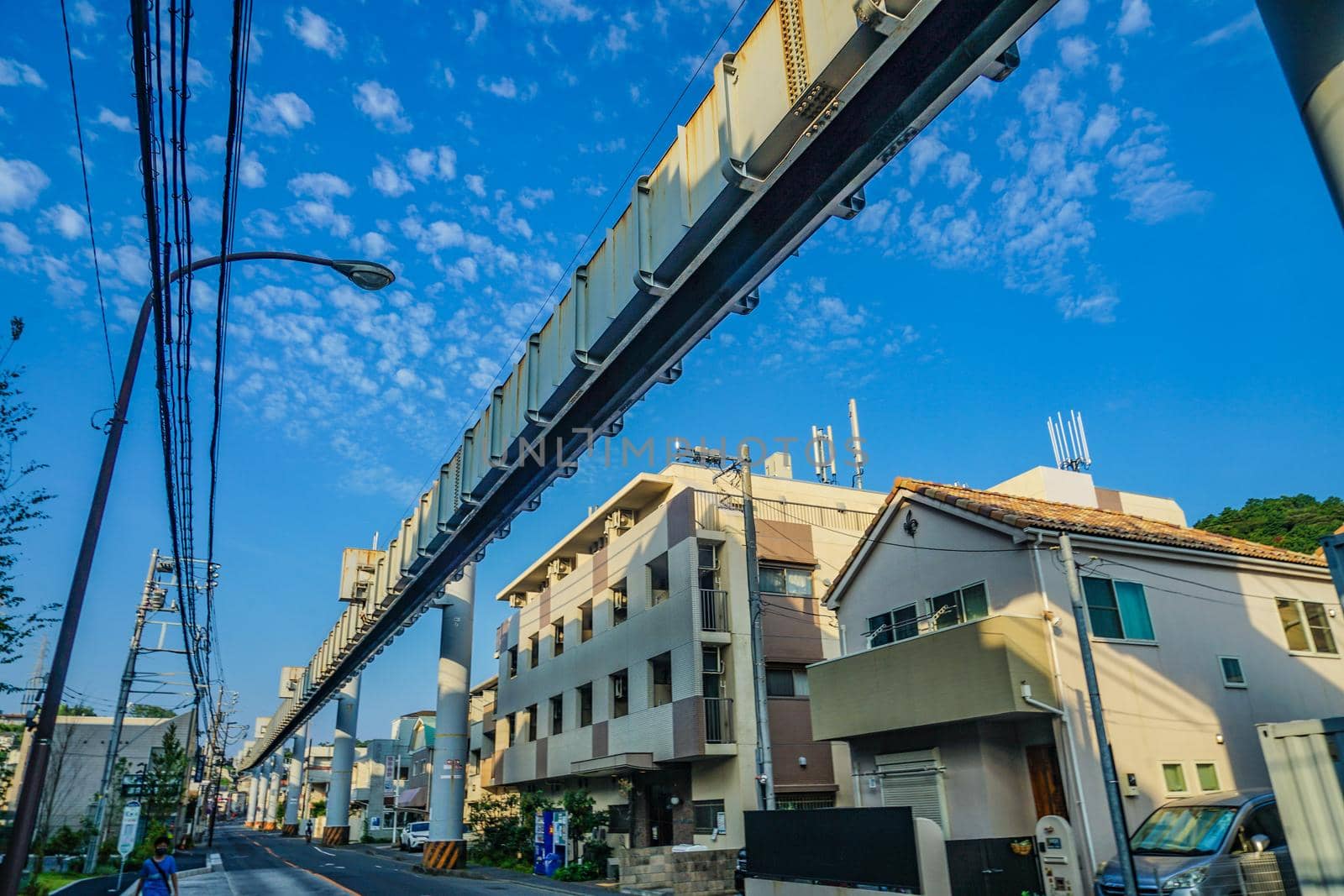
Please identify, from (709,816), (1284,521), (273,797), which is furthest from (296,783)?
(1284,521)

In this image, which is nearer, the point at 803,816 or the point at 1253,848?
the point at 1253,848

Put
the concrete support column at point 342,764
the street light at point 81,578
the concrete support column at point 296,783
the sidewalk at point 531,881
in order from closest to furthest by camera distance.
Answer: the street light at point 81,578
the sidewalk at point 531,881
the concrete support column at point 342,764
the concrete support column at point 296,783

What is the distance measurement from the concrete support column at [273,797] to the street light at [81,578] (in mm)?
145419

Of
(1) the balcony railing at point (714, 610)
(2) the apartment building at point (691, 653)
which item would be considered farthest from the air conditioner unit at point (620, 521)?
(1) the balcony railing at point (714, 610)

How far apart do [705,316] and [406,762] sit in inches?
3240

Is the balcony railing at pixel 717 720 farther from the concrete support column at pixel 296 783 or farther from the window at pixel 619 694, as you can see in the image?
the concrete support column at pixel 296 783

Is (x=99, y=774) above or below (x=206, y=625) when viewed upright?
below

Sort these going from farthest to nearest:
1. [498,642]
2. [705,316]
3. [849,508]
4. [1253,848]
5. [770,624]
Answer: [498,642]
[849,508]
[770,624]
[1253,848]
[705,316]

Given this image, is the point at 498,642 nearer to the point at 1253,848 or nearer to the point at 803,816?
the point at 803,816

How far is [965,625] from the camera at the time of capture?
17.7 m

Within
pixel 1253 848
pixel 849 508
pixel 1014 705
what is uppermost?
pixel 849 508

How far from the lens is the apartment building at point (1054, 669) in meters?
17.2

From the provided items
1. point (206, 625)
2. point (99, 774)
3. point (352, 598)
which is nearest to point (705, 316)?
point (352, 598)

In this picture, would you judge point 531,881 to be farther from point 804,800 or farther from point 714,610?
point 714,610
